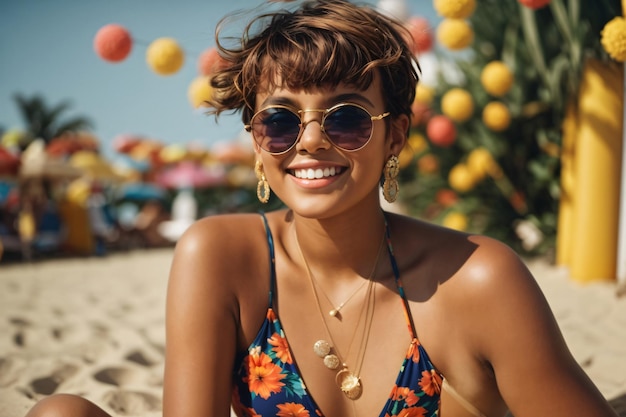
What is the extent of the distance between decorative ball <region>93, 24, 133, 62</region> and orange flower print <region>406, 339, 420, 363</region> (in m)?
2.27

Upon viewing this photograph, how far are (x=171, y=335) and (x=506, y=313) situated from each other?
893 mm

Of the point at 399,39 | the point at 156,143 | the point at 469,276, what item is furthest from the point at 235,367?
the point at 156,143

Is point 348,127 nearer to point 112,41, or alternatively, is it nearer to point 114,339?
point 112,41

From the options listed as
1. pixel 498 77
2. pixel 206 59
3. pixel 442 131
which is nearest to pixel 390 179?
pixel 206 59

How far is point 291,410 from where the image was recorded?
5.27ft

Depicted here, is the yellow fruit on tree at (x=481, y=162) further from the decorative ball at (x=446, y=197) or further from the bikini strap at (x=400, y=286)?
the bikini strap at (x=400, y=286)

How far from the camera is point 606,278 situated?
4.38 metres

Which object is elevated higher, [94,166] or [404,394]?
[404,394]

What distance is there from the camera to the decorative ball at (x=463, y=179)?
5.87m

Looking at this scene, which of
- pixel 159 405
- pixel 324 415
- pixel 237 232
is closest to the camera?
pixel 324 415

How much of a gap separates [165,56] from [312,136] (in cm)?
193

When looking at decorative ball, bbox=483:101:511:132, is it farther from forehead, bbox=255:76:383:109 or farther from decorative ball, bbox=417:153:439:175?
forehead, bbox=255:76:383:109

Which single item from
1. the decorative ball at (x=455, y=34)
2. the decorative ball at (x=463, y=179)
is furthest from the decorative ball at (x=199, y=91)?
the decorative ball at (x=463, y=179)

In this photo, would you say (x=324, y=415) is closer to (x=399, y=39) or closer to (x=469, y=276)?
(x=469, y=276)
